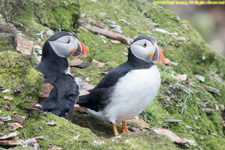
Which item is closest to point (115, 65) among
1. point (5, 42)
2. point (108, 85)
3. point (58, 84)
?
point (108, 85)

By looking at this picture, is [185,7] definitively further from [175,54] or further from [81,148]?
[81,148]

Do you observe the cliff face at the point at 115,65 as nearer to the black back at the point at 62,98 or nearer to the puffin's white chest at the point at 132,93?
the puffin's white chest at the point at 132,93

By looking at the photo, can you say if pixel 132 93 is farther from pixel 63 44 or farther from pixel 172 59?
pixel 172 59

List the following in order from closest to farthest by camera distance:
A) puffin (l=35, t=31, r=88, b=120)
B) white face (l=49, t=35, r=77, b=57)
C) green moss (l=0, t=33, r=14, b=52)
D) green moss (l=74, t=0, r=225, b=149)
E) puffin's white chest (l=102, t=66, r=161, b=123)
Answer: green moss (l=0, t=33, r=14, b=52), puffin (l=35, t=31, r=88, b=120), puffin's white chest (l=102, t=66, r=161, b=123), white face (l=49, t=35, r=77, b=57), green moss (l=74, t=0, r=225, b=149)

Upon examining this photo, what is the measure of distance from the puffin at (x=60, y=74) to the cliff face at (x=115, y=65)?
19.4 inches

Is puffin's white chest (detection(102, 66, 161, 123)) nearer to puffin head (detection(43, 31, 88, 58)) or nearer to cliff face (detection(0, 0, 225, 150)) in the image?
cliff face (detection(0, 0, 225, 150))

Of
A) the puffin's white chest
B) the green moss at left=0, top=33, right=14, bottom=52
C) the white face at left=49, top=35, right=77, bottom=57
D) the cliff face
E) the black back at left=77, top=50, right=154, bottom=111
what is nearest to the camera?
the cliff face

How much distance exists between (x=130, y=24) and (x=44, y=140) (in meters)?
6.20

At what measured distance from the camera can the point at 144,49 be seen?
4.14 meters

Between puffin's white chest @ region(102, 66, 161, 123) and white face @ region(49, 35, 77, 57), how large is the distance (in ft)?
2.62

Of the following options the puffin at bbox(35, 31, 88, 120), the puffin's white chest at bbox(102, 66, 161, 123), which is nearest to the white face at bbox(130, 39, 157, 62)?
the puffin's white chest at bbox(102, 66, 161, 123)

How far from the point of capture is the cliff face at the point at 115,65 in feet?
8.54

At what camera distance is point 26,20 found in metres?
5.69

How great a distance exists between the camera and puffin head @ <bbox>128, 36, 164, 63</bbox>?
13.6 feet
